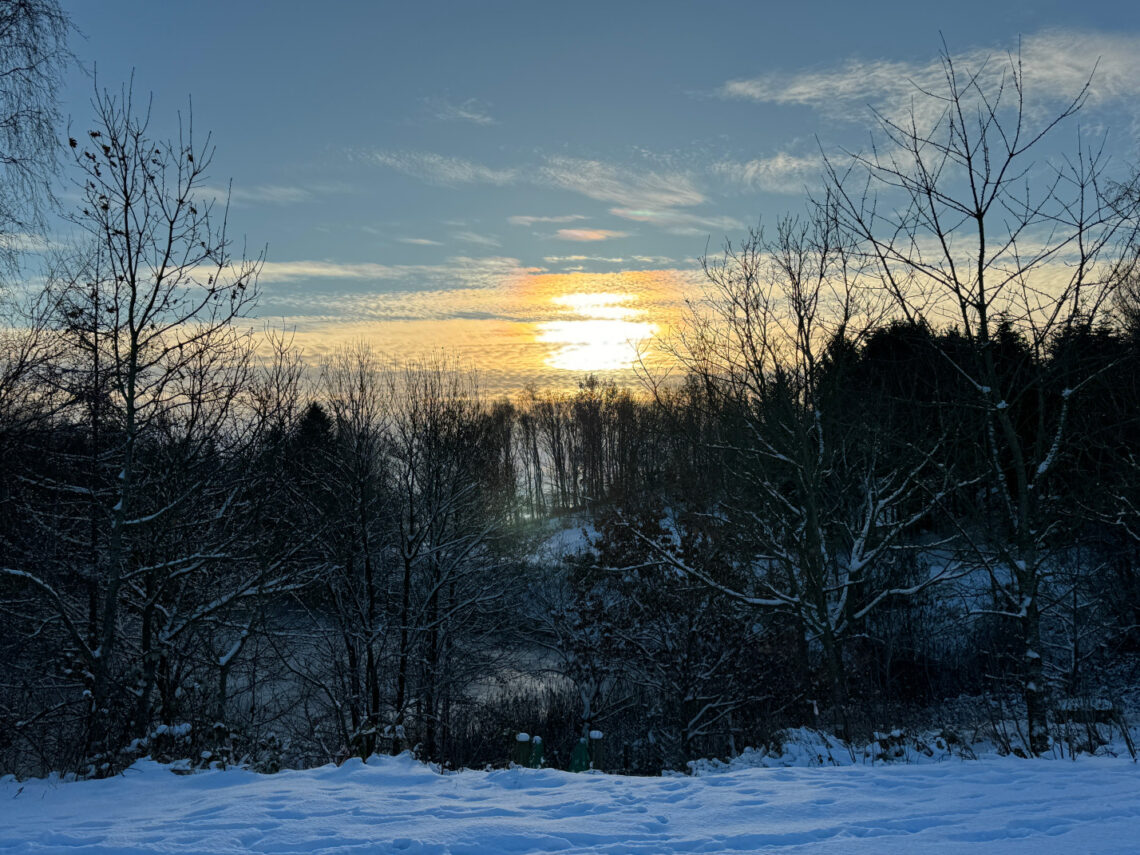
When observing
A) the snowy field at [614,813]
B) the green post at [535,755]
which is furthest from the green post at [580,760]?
the snowy field at [614,813]

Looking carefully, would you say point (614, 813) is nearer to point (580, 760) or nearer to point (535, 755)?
point (535, 755)

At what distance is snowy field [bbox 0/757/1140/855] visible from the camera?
12.3ft

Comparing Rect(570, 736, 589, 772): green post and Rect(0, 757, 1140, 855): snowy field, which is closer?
Rect(0, 757, 1140, 855): snowy field

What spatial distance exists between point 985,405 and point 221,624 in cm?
1095

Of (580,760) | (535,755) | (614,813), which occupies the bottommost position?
(580,760)

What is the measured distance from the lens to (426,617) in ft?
57.8

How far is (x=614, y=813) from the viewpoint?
4.41m

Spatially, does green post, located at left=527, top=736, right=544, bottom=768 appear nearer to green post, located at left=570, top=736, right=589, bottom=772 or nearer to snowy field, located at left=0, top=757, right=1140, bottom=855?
green post, located at left=570, top=736, right=589, bottom=772

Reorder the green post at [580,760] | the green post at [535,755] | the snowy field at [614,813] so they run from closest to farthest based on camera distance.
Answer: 1. the snowy field at [614,813]
2. the green post at [535,755]
3. the green post at [580,760]

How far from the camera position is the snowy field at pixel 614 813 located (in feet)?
12.3

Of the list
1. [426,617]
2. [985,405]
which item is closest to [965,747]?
[985,405]

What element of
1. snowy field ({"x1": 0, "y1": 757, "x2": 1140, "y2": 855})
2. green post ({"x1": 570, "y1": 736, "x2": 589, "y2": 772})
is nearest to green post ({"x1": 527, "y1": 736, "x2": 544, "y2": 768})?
green post ({"x1": 570, "y1": 736, "x2": 589, "y2": 772})

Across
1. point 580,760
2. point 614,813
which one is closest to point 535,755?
point 580,760

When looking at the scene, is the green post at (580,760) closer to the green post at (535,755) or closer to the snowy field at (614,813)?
the green post at (535,755)
